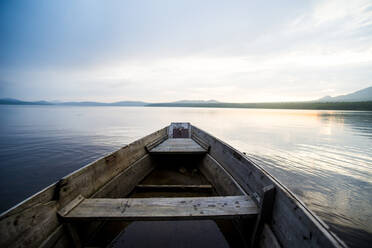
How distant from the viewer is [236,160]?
309cm

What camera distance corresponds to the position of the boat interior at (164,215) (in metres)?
1.89

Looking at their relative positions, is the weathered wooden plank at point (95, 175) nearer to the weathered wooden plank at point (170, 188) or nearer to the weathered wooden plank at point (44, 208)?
the weathered wooden plank at point (44, 208)

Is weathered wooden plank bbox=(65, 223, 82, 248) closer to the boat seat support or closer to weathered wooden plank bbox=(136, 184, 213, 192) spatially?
the boat seat support

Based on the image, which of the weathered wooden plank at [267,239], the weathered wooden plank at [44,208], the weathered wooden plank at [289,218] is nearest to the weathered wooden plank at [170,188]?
the weathered wooden plank at [44,208]

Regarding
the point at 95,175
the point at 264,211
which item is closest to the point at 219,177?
the point at 264,211

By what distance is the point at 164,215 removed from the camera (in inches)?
74.0

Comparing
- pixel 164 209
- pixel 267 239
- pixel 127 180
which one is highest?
pixel 164 209

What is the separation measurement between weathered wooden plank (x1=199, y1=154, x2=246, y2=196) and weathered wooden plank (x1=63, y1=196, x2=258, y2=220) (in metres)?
0.62

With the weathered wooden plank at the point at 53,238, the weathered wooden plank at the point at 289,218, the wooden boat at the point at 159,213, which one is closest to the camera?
the weathered wooden plank at the point at 289,218

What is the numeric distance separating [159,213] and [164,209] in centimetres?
11

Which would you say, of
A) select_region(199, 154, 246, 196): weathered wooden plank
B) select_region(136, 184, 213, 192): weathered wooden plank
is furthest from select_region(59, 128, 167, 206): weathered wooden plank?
select_region(199, 154, 246, 196): weathered wooden plank

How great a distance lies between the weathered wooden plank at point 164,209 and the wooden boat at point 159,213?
1 centimetres

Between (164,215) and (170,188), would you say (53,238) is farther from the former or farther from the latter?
(170,188)

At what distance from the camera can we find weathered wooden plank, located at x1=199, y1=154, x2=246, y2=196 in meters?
2.97
